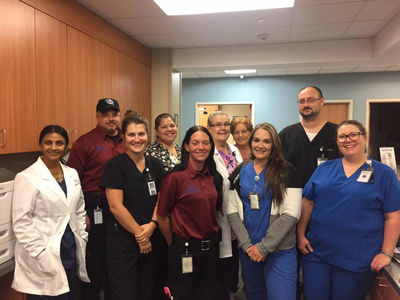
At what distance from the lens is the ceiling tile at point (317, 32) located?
3.48m

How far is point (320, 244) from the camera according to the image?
5.74 ft

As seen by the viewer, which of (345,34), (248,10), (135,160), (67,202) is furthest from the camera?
(345,34)

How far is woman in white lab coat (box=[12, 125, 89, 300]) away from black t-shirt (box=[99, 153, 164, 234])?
0.25 meters

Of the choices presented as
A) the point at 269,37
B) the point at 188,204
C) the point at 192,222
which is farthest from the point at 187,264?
the point at 269,37

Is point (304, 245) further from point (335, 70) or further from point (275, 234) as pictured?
point (335, 70)

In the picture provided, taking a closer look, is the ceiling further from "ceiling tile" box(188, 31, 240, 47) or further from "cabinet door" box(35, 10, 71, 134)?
"cabinet door" box(35, 10, 71, 134)

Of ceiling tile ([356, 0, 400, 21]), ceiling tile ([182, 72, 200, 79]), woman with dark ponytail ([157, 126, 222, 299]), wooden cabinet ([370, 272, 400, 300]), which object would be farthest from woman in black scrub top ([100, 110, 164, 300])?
ceiling tile ([182, 72, 200, 79])

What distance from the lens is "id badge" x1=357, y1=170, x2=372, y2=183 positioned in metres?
1.62

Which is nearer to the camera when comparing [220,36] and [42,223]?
[42,223]

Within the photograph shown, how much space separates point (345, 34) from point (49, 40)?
348cm

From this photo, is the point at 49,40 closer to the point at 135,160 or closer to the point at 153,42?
the point at 135,160

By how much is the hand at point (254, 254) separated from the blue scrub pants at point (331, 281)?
1.07 feet

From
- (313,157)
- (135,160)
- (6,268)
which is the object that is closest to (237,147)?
(313,157)

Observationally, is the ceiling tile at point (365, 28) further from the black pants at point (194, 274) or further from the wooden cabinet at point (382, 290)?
the black pants at point (194, 274)
